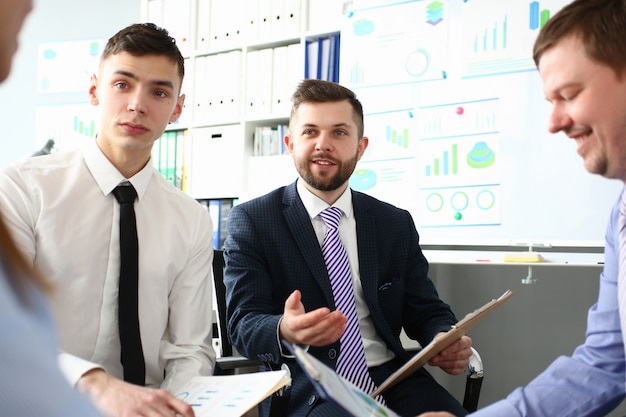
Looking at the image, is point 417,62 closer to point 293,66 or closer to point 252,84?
point 293,66

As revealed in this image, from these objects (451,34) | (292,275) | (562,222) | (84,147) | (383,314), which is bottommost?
(383,314)

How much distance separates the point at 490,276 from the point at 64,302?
7.60 ft

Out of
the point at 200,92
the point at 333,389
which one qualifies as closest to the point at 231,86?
the point at 200,92

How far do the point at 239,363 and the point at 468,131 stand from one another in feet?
5.53

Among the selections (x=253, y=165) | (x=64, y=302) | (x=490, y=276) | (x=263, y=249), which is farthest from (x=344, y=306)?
(x=253, y=165)

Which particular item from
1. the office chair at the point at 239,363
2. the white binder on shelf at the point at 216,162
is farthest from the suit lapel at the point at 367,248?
the white binder on shelf at the point at 216,162

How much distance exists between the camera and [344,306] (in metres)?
1.88

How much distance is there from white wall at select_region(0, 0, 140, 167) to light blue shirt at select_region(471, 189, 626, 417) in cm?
389

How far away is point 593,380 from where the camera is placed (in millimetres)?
1314

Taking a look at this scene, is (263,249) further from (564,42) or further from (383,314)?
(564,42)

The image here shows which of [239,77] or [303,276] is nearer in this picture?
[303,276]

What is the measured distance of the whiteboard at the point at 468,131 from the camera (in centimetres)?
274

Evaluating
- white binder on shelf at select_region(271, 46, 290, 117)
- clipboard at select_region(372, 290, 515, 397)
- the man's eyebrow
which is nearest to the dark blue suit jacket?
clipboard at select_region(372, 290, 515, 397)

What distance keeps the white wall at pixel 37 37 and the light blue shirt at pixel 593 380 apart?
3.89 m
